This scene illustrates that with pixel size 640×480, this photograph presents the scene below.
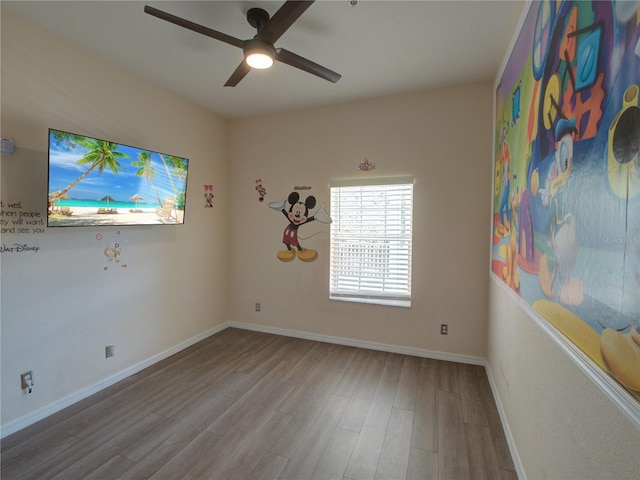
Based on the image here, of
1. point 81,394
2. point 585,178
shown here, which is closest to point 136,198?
point 81,394

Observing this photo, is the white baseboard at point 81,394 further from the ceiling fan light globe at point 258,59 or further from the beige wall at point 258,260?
the ceiling fan light globe at point 258,59

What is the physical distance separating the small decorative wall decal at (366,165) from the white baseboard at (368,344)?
2032 mm

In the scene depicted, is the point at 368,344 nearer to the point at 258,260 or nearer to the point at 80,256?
the point at 258,260

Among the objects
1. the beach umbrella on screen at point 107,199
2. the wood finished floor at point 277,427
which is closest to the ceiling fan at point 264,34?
the beach umbrella on screen at point 107,199

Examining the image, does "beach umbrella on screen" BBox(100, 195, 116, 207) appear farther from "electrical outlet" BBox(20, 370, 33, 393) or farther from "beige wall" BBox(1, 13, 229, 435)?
"electrical outlet" BBox(20, 370, 33, 393)

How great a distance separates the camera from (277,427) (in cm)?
210

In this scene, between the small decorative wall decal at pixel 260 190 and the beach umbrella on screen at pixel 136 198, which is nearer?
the beach umbrella on screen at pixel 136 198

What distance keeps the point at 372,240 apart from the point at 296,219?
1003 millimetres

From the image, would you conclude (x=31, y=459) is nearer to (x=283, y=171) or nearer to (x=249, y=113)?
(x=283, y=171)

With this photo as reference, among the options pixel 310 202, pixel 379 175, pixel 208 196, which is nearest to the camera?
pixel 379 175

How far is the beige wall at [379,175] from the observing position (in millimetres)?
2994

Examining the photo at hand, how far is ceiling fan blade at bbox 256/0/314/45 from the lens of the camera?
1.45m

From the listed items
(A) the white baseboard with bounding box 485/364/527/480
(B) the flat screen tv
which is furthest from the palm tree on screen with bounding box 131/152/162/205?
(A) the white baseboard with bounding box 485/364/527/480

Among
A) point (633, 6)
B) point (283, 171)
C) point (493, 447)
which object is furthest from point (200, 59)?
point (493, 447)
